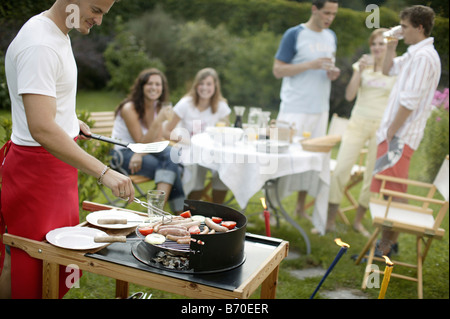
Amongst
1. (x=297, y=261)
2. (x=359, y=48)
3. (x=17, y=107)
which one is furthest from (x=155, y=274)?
(x=359, y=48)

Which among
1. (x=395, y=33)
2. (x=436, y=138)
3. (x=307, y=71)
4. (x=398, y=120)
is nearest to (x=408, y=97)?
(x=398, y=120)

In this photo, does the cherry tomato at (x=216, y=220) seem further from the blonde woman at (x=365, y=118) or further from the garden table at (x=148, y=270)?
the blonde woman at (x=365, y=118)

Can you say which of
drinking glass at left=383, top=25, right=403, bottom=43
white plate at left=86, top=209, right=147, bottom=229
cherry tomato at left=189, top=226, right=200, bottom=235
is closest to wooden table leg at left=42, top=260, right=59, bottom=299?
white plate at left=86, top=209, right=147, bottom=229

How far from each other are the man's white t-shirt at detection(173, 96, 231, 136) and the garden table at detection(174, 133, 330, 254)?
0.57 meters

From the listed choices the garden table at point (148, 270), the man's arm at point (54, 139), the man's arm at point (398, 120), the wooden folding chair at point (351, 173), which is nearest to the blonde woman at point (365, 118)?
the wooden folding chair at point (351, 173)

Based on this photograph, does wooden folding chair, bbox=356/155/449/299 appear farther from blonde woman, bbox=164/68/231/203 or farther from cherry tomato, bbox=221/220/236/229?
cherry tomato, bbox=221/220/236/229

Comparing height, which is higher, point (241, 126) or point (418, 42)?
point (418, 42)

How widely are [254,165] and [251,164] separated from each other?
3cm

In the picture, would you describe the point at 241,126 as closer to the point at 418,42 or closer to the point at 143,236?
the point at 418,42

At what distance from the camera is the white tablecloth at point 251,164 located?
348cm

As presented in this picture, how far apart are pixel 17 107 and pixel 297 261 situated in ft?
8.74

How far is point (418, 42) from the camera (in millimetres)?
3432

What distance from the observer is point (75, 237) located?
1920 mm
